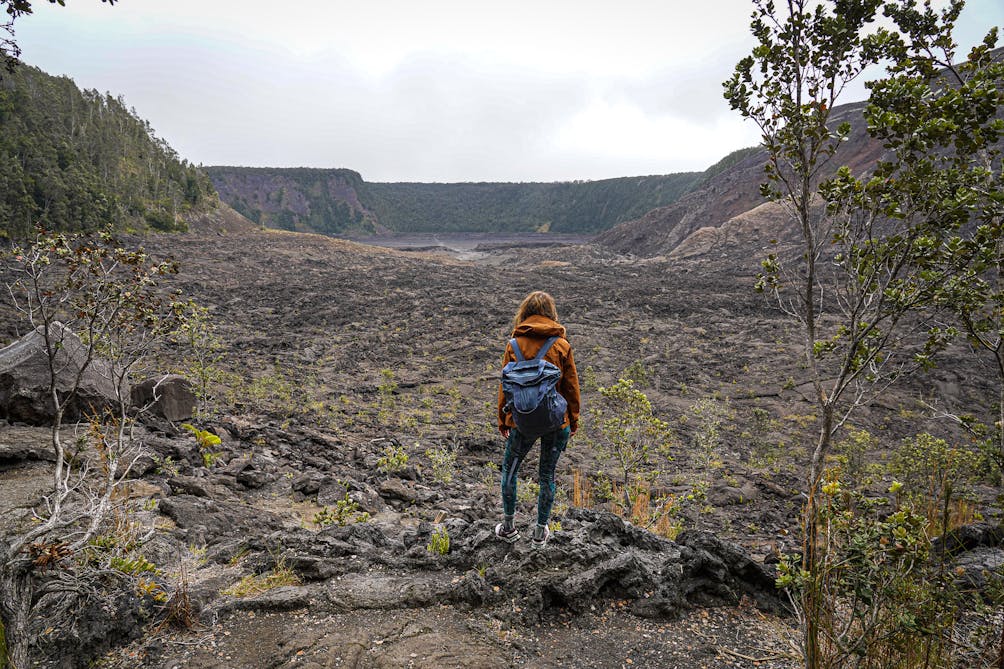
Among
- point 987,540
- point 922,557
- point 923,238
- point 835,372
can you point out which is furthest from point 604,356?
point 922,557

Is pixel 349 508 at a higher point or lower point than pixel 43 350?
lower

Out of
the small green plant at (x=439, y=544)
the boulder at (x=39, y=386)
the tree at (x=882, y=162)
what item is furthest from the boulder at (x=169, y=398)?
the tree at (x=882, y=162)

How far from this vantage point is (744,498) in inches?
307

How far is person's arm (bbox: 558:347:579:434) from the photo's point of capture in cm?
342

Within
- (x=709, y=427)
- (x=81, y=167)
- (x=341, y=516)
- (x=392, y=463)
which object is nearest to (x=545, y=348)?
(x=341, y=516)

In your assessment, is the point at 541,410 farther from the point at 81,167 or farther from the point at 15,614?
the point at 81,167

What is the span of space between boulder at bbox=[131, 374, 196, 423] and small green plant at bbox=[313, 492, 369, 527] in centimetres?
357

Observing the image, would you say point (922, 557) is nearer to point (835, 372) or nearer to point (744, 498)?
point (744, 498)

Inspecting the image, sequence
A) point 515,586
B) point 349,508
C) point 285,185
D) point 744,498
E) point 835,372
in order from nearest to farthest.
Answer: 1. point 515,586
2. point 349,508
3. point 744,498
4. point 835,372
5. point 285,185

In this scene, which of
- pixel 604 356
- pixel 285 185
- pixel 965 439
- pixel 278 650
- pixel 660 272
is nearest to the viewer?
pixel 278 650

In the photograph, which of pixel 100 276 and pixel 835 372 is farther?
pixel 835 372

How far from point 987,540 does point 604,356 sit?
433 inches

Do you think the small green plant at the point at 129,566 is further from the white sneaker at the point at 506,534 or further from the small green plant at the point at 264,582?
the white sneaker at the point at 506,534

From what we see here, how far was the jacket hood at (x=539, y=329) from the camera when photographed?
335cm
